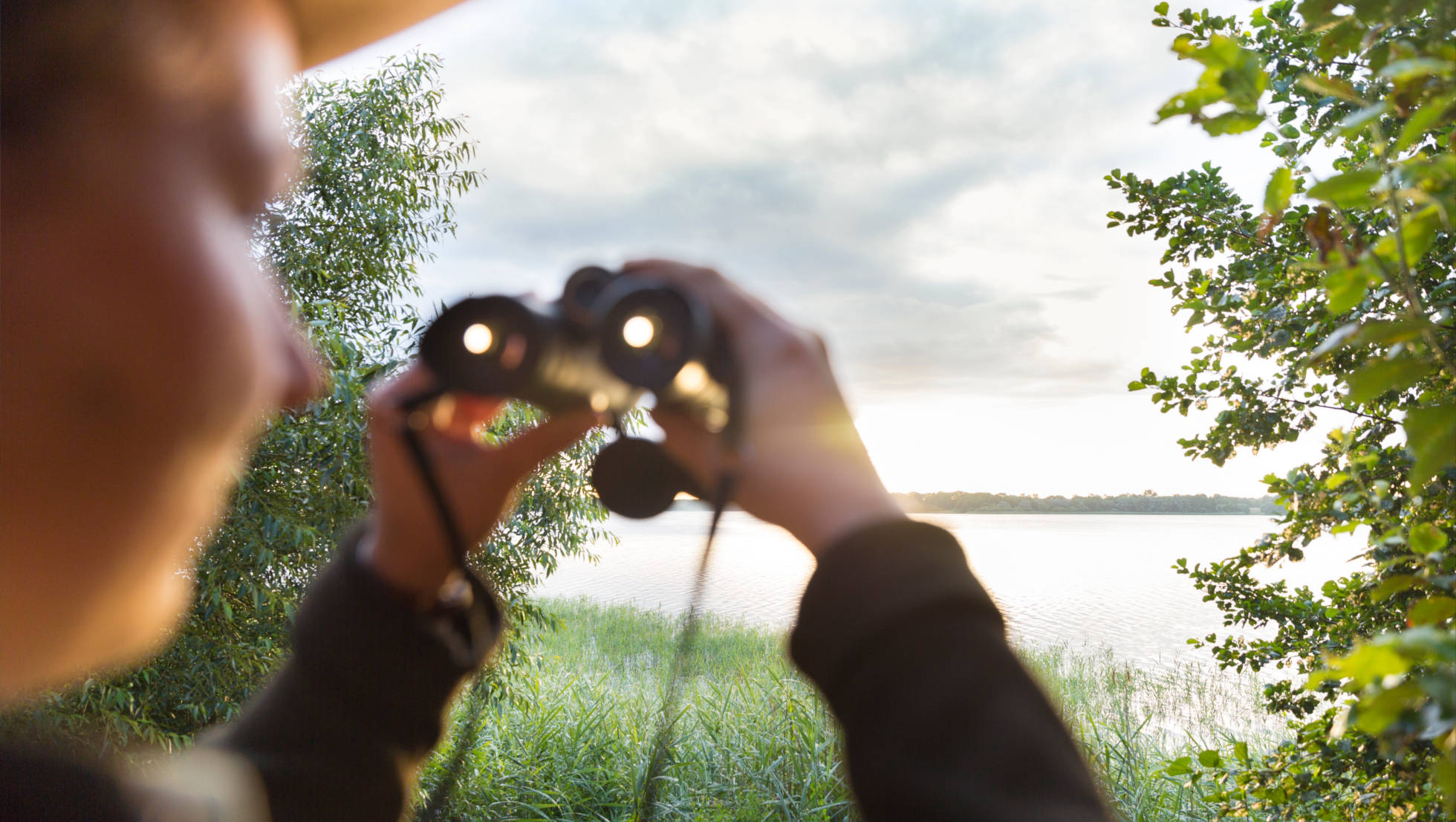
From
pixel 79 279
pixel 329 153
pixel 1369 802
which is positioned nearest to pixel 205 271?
pixel 79 279

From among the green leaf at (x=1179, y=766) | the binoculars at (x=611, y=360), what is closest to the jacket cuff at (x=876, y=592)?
the binoculars at (x=611, y=360)

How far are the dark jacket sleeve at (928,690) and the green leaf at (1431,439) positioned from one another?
0.69ft

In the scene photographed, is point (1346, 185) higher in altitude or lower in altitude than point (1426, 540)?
higher

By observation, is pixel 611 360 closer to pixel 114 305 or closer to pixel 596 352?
pixel 596 352

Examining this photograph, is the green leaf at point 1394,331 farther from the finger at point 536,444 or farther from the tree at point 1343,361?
the finger at point 536,444

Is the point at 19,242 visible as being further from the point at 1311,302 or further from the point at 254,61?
the point at 1311,302

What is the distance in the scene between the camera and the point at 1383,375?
349 mm

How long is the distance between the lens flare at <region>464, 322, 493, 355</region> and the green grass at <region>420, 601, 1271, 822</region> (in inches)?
69.8

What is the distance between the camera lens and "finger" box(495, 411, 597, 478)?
0.72 m

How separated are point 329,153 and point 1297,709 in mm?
3968

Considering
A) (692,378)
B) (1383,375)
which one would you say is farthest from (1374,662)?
(692,378)

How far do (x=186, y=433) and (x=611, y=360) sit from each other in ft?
1.08

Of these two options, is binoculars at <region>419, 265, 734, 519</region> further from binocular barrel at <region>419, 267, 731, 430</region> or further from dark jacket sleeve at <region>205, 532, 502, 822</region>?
dark jacket sleeve at <region>205, 532, 502, 822</region>

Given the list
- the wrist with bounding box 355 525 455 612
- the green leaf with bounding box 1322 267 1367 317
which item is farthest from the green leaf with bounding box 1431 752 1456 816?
the wrist with bounding box 355 525 455 612
